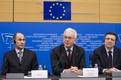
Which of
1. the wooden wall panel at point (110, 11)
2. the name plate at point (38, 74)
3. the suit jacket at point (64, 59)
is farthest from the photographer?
the wooden wall panel at point (110, 11)

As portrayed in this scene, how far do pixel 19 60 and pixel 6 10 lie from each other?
2.19m

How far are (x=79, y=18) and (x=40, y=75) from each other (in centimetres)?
307

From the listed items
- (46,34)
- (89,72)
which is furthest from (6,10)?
(89,72)

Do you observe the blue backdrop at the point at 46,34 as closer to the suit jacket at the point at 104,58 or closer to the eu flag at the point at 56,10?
the eu flag at the point at 56,10

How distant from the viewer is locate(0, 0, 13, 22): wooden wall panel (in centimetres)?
496

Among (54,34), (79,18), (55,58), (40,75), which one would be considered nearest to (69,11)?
(79,18)

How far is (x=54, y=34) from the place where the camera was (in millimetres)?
5035

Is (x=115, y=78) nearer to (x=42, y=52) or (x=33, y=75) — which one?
(x=33, y=75)

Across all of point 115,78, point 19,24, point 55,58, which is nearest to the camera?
point 115,78

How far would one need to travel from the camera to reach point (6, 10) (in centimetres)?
498

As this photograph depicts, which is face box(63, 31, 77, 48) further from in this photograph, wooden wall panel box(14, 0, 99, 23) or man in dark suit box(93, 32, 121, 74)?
wooden wall panel box(14, 0, 99, 23)

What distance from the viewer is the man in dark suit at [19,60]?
3.14 meters

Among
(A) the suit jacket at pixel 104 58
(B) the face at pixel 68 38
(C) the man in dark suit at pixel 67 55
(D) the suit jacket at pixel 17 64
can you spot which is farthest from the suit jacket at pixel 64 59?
(D) the suit jacket at pixel 17 64

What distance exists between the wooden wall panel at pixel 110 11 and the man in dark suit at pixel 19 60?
266cm
